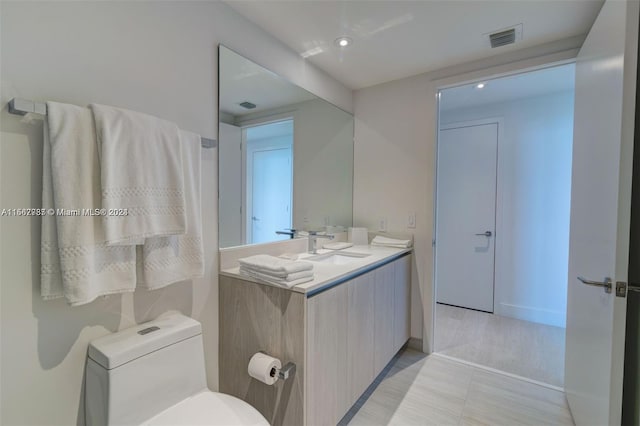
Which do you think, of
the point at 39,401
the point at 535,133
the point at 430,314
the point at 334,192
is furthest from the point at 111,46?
the point at 535,133

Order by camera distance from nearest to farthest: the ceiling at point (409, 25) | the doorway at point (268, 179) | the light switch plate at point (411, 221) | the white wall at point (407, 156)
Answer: the ceiling at point (409, 25), the doorway at point (268, 179), the white wall at point (407, 156), the light switch plate at point (411, 221)

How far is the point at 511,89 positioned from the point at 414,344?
2553mm

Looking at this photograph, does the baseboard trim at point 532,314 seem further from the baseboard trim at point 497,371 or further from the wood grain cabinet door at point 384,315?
the wood grain cabinet door at point 384,315

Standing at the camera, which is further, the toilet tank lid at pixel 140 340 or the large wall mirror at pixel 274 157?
the large wall mirror at pixel 274 157

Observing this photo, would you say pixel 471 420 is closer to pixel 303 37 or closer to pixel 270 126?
pixel 270 126

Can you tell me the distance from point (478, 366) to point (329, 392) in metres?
1.41

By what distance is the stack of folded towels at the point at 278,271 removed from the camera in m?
1.30

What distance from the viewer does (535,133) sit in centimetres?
296

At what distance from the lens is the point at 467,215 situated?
334cm

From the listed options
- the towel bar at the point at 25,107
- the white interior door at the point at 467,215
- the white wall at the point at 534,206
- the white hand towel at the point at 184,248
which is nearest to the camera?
the towel bar at the point at 25,107

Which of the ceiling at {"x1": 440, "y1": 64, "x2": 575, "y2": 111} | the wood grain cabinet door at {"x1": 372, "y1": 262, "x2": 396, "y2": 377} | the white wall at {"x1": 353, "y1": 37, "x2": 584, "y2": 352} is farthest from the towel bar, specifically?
the ceiling at {"x1": 440, "y1": 64, "x2": 575, "y2": 111}

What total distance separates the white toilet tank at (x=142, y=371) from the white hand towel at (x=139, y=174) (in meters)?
0.39

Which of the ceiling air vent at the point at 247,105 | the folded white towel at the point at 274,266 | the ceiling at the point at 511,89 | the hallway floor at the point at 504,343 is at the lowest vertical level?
the hallway floor at the point at 504,343

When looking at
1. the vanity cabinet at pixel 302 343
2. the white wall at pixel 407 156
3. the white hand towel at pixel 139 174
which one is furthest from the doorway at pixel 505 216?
the white hand towel at pixel 139 174
